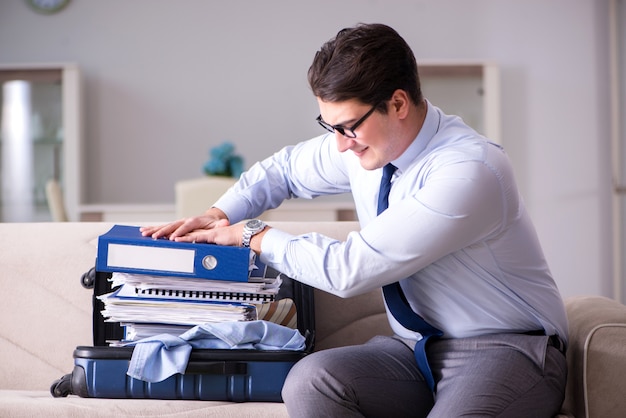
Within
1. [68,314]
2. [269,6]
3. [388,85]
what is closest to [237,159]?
[269,6]

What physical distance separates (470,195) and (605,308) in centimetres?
50

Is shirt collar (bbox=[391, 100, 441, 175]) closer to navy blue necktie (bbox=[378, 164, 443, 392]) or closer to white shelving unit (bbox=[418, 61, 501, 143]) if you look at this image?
navy blue necktie (bbox=[378, 164, 443, 392])

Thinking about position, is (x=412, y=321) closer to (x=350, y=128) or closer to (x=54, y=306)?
(x=350, y=128)

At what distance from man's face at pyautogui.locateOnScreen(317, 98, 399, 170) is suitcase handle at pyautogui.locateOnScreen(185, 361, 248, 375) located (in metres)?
0.49

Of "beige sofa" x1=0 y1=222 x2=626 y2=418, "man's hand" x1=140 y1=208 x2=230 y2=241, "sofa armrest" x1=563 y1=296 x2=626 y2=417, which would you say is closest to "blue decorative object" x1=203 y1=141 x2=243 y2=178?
"beige sofa" x1=0 y1=222 x2=626 y2=418

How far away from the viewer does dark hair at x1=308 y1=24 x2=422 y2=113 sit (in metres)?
1.53

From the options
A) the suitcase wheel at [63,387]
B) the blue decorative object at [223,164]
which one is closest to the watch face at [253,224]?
the suitcase wheel at [63,387]

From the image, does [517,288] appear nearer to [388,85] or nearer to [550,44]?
[388,85]

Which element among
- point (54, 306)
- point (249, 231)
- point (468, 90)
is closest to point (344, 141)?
point (249, 231)

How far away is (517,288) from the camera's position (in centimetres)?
159

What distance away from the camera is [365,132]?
158 cm

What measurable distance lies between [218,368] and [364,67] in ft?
2.19

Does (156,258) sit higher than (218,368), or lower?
higher

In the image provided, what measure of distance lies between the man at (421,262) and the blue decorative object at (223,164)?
9.16 feet
